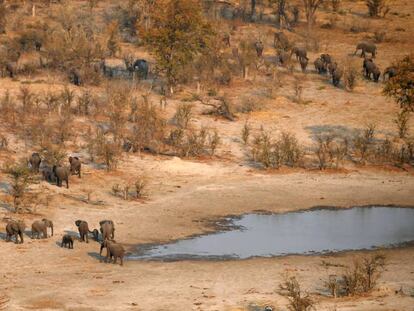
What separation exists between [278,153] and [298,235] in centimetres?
767

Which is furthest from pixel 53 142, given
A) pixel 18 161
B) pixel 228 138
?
pixel 228 138

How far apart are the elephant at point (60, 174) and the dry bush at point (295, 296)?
10469mm

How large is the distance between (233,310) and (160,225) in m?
8.04

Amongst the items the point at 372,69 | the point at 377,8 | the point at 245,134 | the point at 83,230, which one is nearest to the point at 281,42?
the point at 372,69

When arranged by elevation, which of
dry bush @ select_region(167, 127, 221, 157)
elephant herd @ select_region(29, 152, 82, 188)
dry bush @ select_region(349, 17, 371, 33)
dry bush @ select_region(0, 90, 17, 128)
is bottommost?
elephant herd @ select_region(29, 152, 82, 188)

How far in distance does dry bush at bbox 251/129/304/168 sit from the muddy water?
4.64 metres

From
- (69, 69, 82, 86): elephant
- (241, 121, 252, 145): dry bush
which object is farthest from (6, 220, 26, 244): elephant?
(69, 69, 82, 86): elephant

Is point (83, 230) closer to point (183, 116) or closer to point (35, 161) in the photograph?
point (35, 161)

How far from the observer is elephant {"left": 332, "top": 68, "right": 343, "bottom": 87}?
150 ft

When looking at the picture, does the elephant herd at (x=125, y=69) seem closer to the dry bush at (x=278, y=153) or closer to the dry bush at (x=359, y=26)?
the dry bush at (x=278, y=153)

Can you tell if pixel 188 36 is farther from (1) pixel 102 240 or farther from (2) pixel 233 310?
(2) pixel 233 310

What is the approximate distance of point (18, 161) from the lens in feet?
116

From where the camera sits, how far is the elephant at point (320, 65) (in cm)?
4744

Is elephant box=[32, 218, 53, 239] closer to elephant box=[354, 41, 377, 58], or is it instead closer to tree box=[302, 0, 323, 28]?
elephant box=[354, 41, 377, 58]
